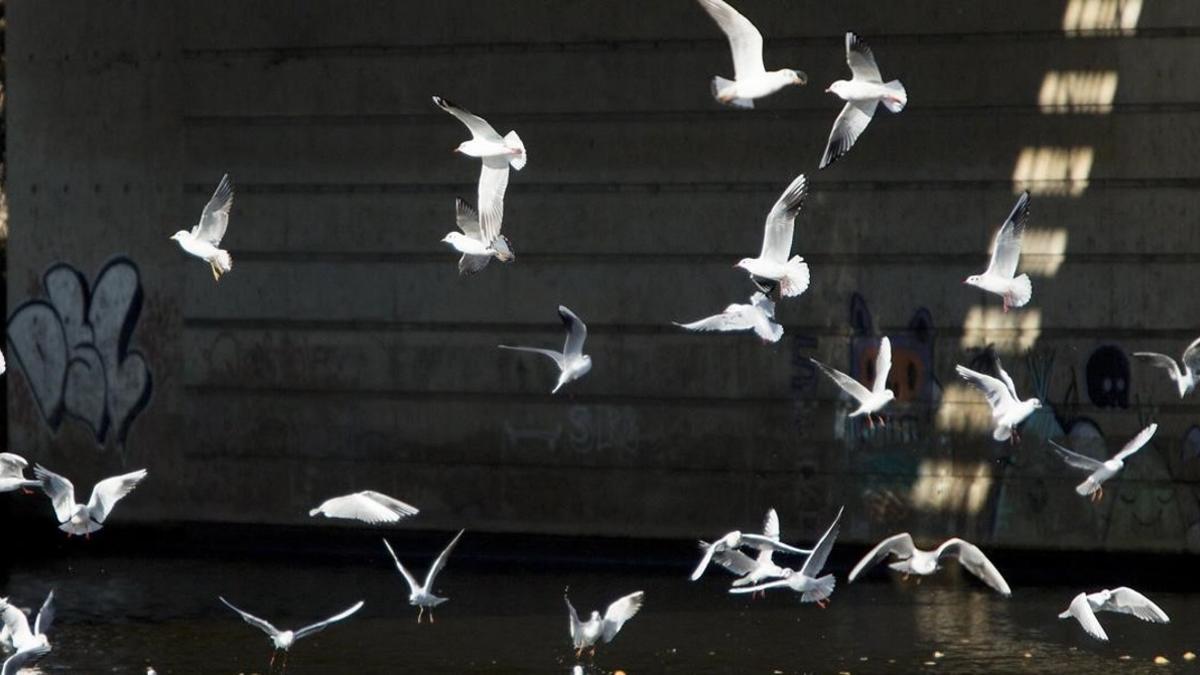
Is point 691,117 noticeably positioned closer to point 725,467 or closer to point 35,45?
point 725,467

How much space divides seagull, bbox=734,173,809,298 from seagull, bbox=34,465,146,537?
405 centimetres

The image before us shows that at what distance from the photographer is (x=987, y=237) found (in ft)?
51.7

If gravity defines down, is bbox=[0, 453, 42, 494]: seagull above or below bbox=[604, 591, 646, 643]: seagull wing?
above

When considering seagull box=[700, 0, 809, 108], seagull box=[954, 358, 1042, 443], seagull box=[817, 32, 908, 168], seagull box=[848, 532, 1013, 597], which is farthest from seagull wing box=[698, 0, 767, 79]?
seagull box=[848, 532, 1013, 597]

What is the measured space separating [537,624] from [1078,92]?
230 inches

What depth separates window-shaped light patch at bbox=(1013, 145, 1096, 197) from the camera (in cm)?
1559

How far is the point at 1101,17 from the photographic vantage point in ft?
50.6

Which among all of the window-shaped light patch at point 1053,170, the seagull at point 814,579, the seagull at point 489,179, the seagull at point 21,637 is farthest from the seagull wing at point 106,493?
the window-shaped light patch at point 1053,170

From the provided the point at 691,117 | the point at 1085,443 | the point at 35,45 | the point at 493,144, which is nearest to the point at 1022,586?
the point at 1085,443

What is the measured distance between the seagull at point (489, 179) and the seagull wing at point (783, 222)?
5.08ft

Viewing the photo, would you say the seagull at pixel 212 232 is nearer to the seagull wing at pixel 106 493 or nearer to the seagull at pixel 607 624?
the seagull wing at pixel 106 493

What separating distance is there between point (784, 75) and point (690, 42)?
570 cm

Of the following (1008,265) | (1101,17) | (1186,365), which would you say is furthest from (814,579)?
(1101,17)

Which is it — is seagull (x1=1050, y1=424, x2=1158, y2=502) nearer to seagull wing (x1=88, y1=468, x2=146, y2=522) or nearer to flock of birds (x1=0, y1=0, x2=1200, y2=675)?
flock of birds (x1=0, y1=0, x2=1200, y2=675)
